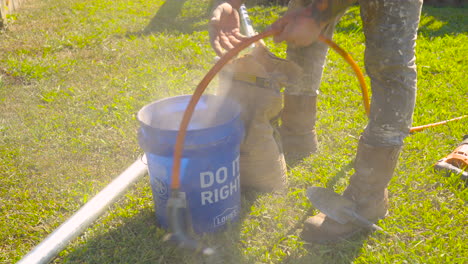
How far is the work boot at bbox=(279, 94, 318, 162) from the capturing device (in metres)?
2.97

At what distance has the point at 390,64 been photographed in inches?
79.4

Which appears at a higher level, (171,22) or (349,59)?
(349,59)

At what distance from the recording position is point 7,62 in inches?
184

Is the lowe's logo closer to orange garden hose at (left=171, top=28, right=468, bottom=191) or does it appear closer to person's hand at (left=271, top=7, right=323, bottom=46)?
orange garden hose at (left=171, top=28, right=468, bottom=191)

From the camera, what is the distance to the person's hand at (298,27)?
1951mm

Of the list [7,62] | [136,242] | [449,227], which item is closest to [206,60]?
[7,62]

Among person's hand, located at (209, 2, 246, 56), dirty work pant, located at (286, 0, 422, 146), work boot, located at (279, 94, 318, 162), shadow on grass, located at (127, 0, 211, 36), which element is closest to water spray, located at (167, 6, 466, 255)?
dirty work pant, located at (286, 0, 422, 146)

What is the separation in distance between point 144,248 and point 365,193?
4.05ft

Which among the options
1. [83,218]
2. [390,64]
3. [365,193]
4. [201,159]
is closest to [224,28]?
[201,159]

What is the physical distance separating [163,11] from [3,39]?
2.32m

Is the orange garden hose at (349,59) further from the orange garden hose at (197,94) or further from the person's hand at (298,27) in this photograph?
the orange garden hose at (197,94)

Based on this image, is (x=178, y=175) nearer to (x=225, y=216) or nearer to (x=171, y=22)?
(x=225, y=216)

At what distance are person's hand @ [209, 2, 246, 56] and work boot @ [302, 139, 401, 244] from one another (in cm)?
93

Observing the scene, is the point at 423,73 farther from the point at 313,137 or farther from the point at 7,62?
the point at 7,62
